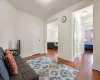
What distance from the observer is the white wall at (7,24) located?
124 inches

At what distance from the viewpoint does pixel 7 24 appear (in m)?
3.50

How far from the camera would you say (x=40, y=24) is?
228 inches

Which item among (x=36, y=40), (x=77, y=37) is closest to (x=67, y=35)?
(x=77, y=37)

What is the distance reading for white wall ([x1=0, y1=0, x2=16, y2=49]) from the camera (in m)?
3.15

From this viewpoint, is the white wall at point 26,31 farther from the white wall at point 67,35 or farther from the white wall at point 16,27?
the white wall at point 67,35

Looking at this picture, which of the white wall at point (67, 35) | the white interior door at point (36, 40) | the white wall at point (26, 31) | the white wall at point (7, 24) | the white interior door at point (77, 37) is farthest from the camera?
the white interior door at point (36, 40)

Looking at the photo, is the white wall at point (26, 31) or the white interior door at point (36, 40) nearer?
the white wall at point (26, 31)

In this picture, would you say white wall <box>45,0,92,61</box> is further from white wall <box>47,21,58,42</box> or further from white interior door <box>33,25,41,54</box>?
white wall <box>47,21,58,42</box>

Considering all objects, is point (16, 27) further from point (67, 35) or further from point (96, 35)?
point (96, 35)

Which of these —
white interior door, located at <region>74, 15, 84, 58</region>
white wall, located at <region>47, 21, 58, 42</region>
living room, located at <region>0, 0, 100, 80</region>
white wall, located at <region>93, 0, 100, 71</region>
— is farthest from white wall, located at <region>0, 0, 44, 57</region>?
white wall, located at <region>93, 0, 100, 71</region>

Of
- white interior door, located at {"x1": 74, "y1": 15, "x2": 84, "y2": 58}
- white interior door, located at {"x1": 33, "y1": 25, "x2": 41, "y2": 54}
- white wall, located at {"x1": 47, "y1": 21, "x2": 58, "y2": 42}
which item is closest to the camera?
white interior door, located at {"x1": 74, "y1": 15, "x2": 84, "y2": 58}

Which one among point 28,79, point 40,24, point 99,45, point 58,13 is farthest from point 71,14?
point 28,79

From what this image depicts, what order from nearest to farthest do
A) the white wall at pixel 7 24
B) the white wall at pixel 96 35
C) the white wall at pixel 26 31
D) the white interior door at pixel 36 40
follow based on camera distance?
the white wall at pixel 96 35 < the white wall at pixel 7 24 < the white wall at pixel 26 31 < the white interior door at pixel 36 40

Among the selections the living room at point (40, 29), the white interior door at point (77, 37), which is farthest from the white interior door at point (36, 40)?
the white interior door at point (77, 37)
